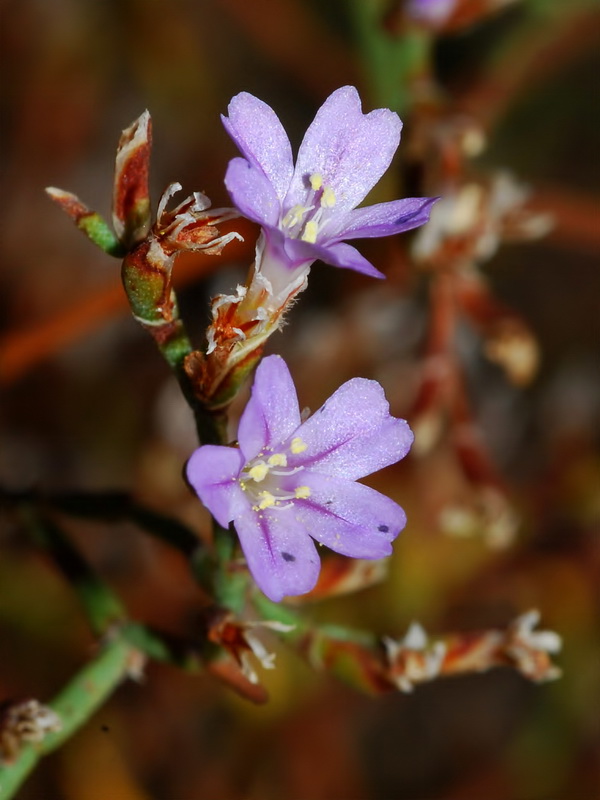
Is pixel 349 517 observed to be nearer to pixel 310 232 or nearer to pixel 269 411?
pixel 269 411

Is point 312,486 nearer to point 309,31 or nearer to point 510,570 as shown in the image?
point 510,570

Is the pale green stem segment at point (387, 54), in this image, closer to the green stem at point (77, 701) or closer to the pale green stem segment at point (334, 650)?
the pale green stem segment at point (334, 650)

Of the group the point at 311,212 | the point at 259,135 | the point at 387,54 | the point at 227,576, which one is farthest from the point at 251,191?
the point at 387,54

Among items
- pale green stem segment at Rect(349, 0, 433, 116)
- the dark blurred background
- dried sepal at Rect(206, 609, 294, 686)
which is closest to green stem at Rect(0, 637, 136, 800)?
dried sepal at Rect(206, 609, 294, 686)

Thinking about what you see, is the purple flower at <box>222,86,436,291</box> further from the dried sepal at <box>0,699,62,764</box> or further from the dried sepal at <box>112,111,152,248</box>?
the dried sepal at <box>0,699,62,764</box>

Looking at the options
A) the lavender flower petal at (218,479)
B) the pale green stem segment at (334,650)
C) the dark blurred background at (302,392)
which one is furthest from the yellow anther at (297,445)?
the dark blurred background at (302,392)
